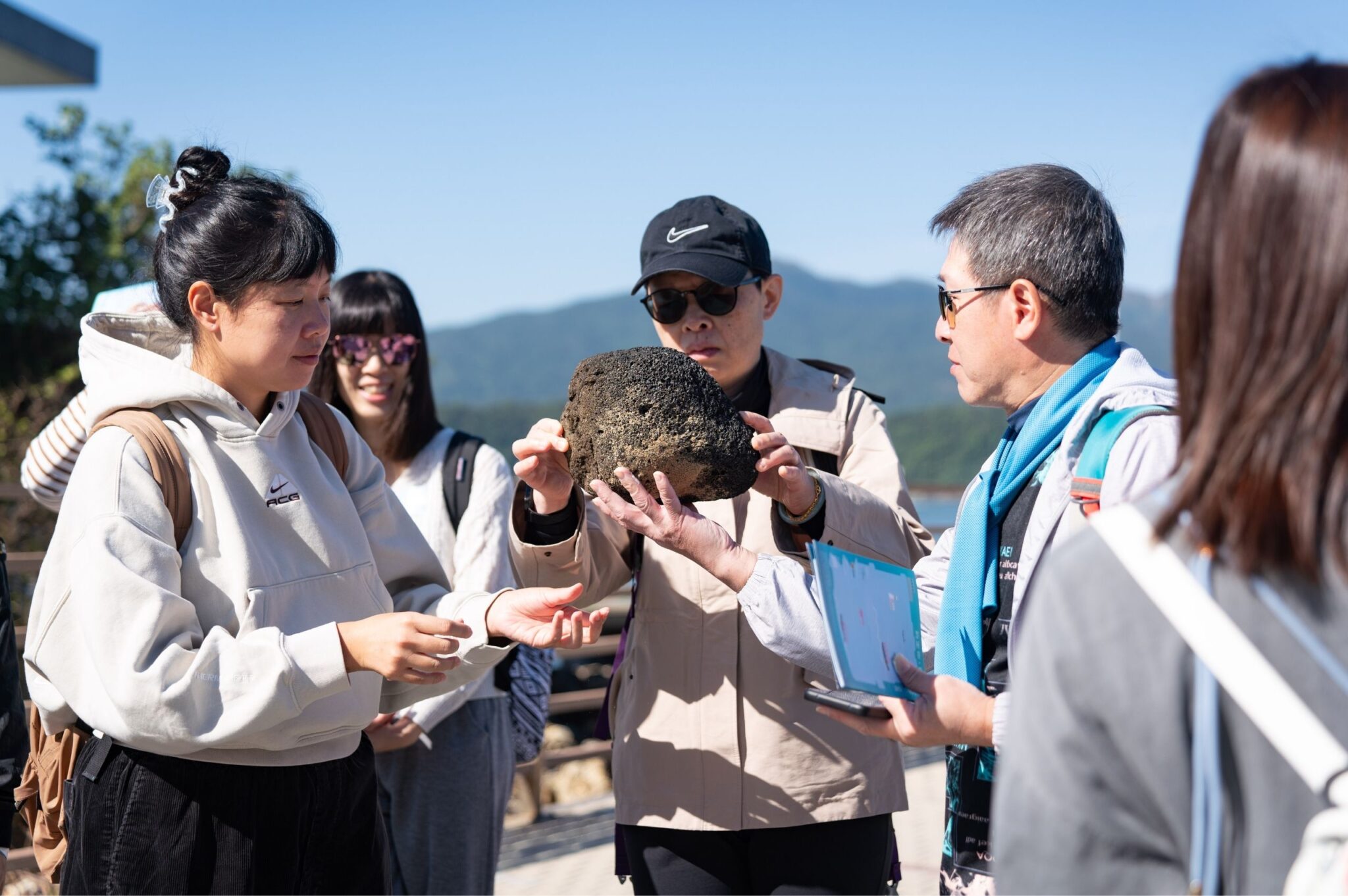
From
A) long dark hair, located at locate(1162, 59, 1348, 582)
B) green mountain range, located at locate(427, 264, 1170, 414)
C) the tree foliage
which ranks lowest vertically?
green mountain range, located at locate(427, 264, 1170, 414)

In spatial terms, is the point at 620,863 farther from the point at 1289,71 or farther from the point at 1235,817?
the point at 1289,71

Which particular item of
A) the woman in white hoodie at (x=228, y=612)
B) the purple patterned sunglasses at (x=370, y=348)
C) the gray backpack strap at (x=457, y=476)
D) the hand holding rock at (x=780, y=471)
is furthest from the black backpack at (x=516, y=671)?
the hand holding rock at (x=780, y=471)

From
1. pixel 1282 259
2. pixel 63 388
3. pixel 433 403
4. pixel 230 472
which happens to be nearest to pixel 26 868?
pixel 433 403

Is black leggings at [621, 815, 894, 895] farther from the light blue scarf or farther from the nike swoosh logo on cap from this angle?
the nike swoosh logo on cap

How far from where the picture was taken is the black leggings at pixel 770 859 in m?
2.56

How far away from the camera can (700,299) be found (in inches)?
111

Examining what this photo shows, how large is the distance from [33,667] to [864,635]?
157 centimetres

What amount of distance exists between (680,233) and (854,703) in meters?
1.43

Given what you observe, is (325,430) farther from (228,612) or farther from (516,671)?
(516,671)

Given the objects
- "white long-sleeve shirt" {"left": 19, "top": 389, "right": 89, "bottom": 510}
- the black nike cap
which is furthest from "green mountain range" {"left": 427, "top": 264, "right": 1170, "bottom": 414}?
the black nike cap

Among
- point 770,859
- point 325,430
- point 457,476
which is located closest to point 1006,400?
point 770,859

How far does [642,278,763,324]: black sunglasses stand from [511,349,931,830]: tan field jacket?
30cm

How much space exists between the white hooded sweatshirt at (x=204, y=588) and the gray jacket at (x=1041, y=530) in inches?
24.0

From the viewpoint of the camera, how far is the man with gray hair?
205cm
